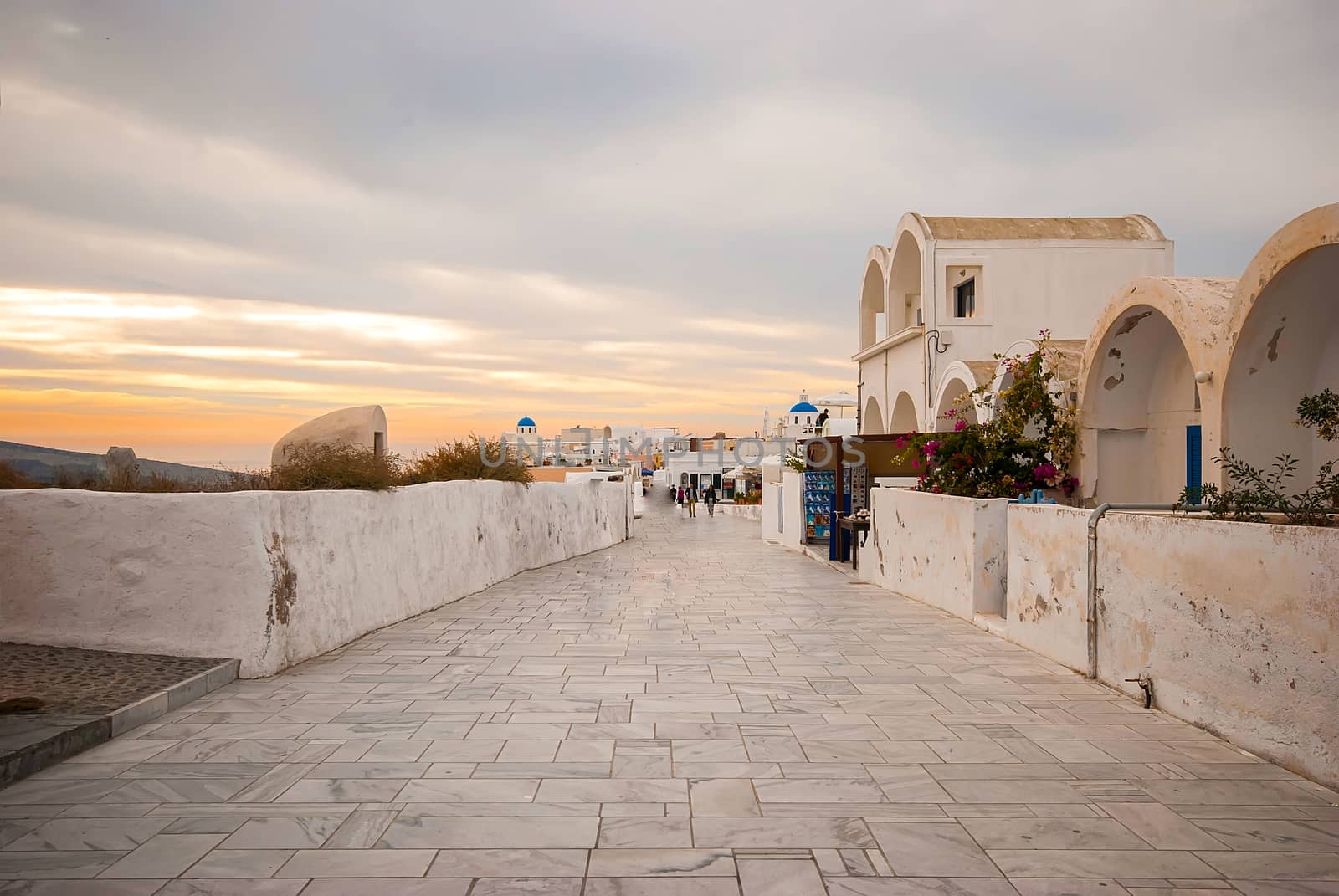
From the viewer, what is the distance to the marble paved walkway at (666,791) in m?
3.29

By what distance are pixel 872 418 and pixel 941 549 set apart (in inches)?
612

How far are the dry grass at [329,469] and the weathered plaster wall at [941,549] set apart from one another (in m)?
6.02

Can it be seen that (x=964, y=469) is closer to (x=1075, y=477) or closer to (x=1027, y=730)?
(x=1075, y=477)

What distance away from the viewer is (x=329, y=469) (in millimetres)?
8086

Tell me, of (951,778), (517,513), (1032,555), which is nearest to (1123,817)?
(951,778)

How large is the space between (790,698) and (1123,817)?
2430mm

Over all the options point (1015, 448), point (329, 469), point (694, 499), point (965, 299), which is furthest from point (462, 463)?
point (694, 499)

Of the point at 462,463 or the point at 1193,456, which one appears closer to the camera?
the point at 1193,456

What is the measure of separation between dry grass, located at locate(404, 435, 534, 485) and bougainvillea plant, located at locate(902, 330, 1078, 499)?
634 cm

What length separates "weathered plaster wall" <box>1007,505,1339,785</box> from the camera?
429 centimetres

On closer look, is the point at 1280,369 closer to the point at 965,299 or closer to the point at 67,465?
the point at 67,465

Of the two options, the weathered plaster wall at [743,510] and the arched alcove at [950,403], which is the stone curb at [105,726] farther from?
the weathered plaster wall at [743,510]

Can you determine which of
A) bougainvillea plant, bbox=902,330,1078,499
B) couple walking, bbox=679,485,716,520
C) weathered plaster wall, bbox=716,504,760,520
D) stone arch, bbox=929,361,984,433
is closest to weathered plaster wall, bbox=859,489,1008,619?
bougainvillea plant, bbox=902,330,1078,499

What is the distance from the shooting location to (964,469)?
10844 mm
